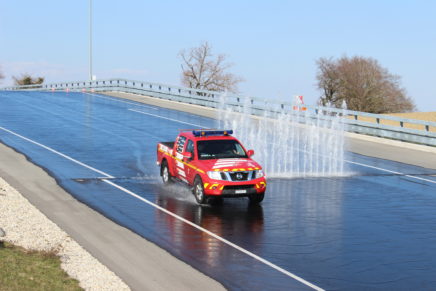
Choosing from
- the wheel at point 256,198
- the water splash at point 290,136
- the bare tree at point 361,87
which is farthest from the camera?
the bare tree at point 361,87

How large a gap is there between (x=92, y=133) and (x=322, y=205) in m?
18.1

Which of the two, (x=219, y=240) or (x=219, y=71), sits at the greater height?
(x=219, y=71)

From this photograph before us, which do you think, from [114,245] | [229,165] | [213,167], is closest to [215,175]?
[213,167]

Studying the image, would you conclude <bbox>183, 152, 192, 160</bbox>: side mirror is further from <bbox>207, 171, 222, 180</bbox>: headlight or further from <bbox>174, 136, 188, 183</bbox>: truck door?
<bbox>207, 171, 222, 180</bbox>: headlight

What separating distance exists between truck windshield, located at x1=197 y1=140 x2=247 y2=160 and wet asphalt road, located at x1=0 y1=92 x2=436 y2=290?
124 centimetres

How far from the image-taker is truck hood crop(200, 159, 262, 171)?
16.9 metres

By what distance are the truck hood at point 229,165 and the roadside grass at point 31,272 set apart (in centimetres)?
601

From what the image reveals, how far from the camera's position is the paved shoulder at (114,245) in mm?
10482

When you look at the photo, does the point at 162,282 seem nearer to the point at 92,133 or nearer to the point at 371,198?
the point at 371,198

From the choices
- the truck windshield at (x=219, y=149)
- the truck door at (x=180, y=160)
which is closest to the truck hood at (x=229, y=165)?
the truck windshield at (x=219, y=149)

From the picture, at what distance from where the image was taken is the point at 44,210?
15.9 m

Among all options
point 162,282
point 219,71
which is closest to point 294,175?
point 162,282

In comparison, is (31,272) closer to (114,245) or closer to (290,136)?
(114,245)

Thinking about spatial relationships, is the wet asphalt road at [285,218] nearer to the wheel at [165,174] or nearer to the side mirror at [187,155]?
the wheel at [165,174]
